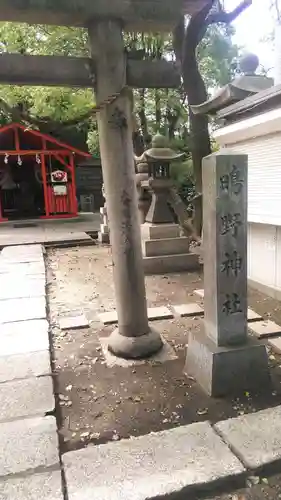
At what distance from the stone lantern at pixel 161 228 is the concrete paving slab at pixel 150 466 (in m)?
5.11

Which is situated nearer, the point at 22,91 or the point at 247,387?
the point at 247,387

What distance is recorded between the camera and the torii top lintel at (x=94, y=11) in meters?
3.06

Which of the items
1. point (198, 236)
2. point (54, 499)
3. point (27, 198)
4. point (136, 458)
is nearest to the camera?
point (54, 499)

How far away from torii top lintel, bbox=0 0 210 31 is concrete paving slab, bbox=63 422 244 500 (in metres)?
3.41

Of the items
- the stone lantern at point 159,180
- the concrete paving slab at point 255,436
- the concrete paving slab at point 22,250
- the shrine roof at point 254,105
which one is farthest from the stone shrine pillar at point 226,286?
the concrete paving slab at point 22,250

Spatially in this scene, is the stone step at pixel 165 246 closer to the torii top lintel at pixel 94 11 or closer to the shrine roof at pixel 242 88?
the shrine roof at pixel 242 88

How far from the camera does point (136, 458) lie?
237 centimetres

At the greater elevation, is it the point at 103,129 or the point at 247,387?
the point at 103,129

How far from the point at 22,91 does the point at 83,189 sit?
7476mm

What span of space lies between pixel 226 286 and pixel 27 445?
6.58 ft

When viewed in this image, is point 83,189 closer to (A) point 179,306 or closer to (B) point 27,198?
(B) point 27,198

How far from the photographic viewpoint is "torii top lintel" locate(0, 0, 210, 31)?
3.06 meters

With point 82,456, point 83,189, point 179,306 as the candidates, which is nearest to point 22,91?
point 83,189

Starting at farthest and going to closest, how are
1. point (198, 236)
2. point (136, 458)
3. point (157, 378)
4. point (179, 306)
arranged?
1. point (198, 236)
2. point (179, 306)
3. point (157, 378)
4. point (136, 458)
